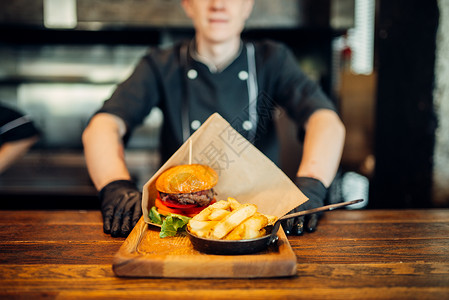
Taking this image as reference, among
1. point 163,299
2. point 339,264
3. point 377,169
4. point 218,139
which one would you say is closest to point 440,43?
point 377,169

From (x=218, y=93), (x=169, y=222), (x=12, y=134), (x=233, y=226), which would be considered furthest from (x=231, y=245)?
(x=12, y=134)

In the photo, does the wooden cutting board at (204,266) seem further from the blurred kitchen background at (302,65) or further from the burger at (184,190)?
the blurred kitchen background at (302,65)

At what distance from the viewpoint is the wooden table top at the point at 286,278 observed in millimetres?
858

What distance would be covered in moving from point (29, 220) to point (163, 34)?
2589 mm

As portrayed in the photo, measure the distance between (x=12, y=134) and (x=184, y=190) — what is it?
1942mm

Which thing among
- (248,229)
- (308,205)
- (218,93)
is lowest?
(308,205)

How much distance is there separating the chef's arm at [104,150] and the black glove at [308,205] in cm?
69

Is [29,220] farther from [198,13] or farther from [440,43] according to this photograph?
[440,43]

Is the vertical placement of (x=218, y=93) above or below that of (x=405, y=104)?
above

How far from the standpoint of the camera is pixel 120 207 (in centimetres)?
137

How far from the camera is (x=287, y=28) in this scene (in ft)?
11.2

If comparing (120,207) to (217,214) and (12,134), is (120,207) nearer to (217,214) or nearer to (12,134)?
(217,214)

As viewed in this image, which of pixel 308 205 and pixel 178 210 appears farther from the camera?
pixel 308 205

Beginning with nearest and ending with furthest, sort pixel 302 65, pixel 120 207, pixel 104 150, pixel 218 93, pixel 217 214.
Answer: pixel 217 214 → pixel 120 207 → pixel 104 150 → pixel 218 93 → pixel 302 65
